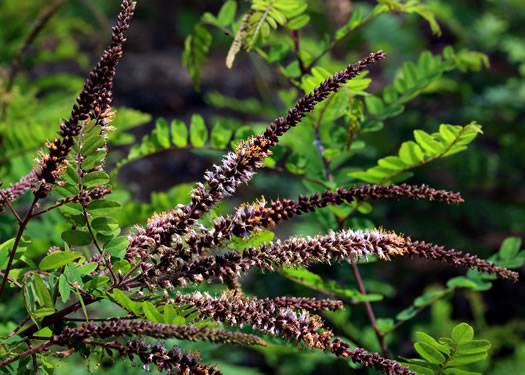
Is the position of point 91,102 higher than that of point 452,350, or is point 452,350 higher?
point 91,102

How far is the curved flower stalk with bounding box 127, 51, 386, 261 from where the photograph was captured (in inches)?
35.0

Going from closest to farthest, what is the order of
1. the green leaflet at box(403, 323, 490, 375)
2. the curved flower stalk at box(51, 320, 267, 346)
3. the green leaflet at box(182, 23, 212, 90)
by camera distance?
the curved flower stalk at box(51, 320, 267, 346)
the green leaflet at box(403, 323, 490, 375)
the green leaflet at box(182, 23, 212, 90)

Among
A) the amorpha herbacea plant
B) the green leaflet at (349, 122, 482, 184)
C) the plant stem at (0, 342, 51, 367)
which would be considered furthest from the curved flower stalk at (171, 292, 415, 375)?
the green leaflet at (349, 122, 482, 184)

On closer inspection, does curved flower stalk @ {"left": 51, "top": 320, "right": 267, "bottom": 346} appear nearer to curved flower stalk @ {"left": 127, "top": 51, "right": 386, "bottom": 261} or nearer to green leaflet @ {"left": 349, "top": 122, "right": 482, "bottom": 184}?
curved flower stalk @ {"left": 127, "top": 51, "right": 386, "bottom": 261}

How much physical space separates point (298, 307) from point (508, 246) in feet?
2.86

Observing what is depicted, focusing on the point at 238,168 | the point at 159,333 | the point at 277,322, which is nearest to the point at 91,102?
the point at 238,168

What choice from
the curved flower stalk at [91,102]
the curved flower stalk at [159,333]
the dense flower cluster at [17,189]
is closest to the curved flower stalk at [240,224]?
the curved flower stalk at [159,333]

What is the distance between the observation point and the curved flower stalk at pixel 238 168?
89 centimetres

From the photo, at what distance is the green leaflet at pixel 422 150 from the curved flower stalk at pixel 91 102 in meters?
0.73

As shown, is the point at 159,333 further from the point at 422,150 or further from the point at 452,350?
the point at 422,150

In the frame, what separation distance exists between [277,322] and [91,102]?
497mm

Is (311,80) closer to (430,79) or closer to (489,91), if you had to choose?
(430,79)

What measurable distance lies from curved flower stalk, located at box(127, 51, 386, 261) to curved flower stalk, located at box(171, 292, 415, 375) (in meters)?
0.13

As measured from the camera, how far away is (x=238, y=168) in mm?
904
